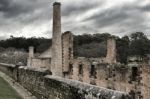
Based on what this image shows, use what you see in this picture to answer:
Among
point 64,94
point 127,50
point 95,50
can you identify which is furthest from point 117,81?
point 95,50

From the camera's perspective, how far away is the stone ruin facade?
947 inches

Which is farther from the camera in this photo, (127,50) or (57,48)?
(127,50)

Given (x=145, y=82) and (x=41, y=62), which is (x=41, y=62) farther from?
(x=145, y=82)

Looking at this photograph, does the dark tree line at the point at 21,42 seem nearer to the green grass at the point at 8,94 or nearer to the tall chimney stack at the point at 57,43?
the tall chimney stack at the point at 57,43

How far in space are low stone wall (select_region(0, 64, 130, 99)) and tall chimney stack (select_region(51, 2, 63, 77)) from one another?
17925 millimetres

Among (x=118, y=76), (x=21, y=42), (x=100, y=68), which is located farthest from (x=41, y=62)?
(x=21, y=42)

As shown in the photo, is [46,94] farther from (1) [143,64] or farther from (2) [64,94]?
(1) [143,64]

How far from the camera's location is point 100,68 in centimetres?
3028

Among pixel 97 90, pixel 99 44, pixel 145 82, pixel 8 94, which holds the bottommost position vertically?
pixel 8 94

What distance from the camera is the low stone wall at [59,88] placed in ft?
25.0

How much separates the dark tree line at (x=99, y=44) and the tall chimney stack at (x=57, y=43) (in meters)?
13.8

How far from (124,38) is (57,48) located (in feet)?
219

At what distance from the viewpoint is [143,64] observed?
23688 mm

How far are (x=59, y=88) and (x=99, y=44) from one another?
91586 millimetres
